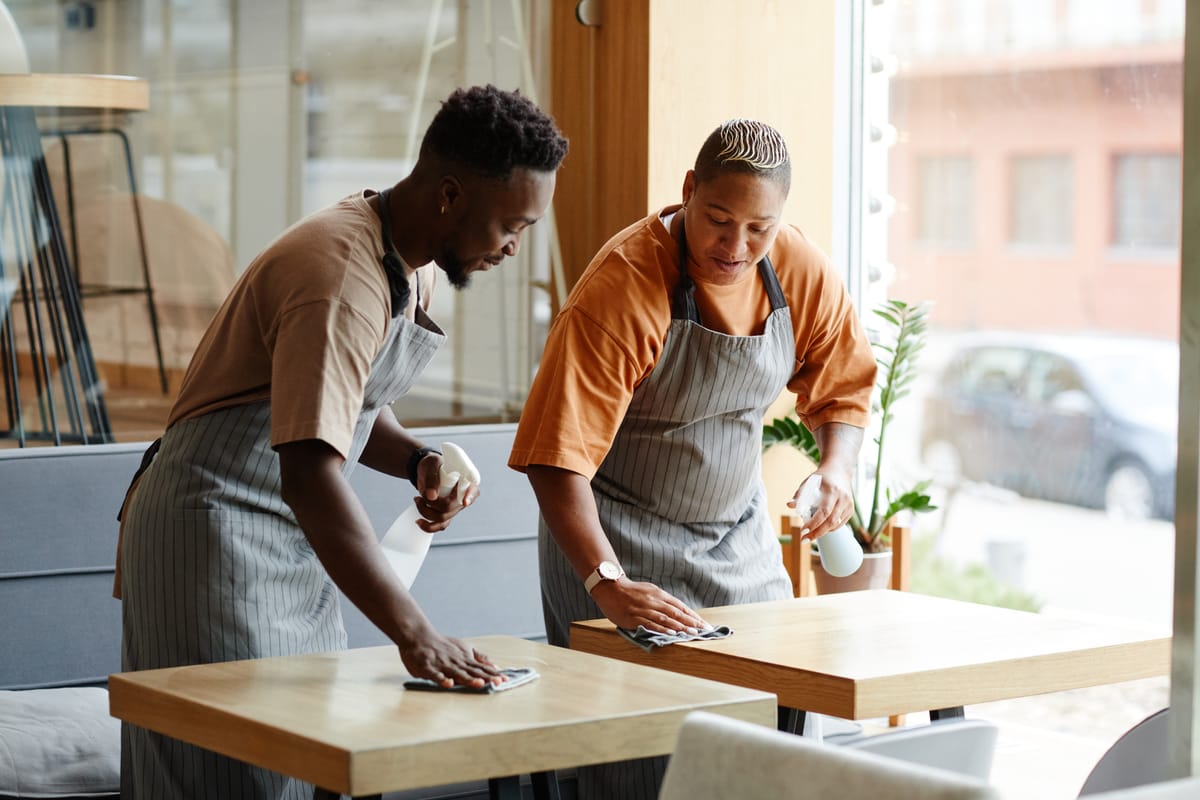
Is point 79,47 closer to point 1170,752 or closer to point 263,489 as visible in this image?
point 263,489

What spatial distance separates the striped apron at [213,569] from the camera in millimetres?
2189

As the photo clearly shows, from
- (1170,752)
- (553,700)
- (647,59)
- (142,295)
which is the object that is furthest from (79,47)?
(1170,752)

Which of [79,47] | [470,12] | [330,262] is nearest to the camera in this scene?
[330,262]

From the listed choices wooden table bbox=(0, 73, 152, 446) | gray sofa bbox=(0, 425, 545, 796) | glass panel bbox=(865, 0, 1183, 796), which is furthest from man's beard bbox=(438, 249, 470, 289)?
glass panel bbox=(865, 0, 1183, 796)

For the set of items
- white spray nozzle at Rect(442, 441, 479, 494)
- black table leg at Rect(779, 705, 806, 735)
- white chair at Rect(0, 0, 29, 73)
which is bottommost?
black table leg at Rect(779, 705, 806, 735)

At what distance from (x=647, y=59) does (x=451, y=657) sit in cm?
275

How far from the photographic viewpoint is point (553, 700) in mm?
1861

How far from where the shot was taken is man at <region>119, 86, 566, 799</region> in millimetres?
1964

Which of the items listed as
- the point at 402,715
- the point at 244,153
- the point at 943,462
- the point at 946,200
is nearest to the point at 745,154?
the point at 402,715

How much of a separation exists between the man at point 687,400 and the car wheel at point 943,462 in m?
2.07

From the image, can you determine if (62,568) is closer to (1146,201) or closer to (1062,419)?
(1062,419)

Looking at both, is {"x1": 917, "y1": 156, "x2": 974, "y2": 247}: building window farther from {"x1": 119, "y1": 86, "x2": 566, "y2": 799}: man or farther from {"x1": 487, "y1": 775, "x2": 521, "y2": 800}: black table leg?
{"x1": 487, "y1": 775, "x2": 521, "y2": 800}: black table leg

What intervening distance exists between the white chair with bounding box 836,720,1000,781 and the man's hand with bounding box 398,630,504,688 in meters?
0.45

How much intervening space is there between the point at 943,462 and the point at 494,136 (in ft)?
9.99
